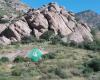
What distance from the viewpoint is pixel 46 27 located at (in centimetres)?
7944

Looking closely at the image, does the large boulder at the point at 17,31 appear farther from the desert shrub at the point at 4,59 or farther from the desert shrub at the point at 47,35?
the desert shrub at the point at 4,59

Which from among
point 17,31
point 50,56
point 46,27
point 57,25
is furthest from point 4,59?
point 57,25

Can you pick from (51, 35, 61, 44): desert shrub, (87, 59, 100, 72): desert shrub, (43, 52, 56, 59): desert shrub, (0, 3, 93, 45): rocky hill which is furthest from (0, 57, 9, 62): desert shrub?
(51, 35, 61, 44): desert shrub

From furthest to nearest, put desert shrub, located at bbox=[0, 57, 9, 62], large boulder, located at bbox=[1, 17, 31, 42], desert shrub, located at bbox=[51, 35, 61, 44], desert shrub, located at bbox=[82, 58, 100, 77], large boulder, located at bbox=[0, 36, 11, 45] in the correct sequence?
1. large boulder, located at bbox=[1, 17, 31, 42]
2. large boulder, located at bbox=[0, 36, 11, 45]
3. desert shrub, located at bbox=[51, 35, 61, 44]
4. desert shrub, located at bbox=[0, 57, 9, 62]
5. desert shrub, located at bbox=[82, 58, 100, 77]

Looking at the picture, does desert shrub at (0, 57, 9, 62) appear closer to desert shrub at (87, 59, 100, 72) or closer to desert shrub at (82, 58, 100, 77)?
desert shrub at (82, 58, 100, 77)

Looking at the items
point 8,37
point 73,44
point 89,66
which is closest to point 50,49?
point 73,44

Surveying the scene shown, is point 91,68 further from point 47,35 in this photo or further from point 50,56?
point 47,35

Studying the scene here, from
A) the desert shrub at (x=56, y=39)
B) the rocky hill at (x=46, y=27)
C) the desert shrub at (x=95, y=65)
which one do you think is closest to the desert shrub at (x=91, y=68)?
the desert shrub at (x=95, y=65)

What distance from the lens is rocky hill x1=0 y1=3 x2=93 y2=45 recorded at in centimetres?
7631

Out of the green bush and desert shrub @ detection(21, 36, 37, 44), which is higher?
desert shrub @ detection(21, 36, 37, 44)

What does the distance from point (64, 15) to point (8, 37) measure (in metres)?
14.7

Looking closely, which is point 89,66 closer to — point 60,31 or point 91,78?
point 91,78

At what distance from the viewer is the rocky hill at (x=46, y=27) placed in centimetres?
7631

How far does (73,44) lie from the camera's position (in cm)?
7325
